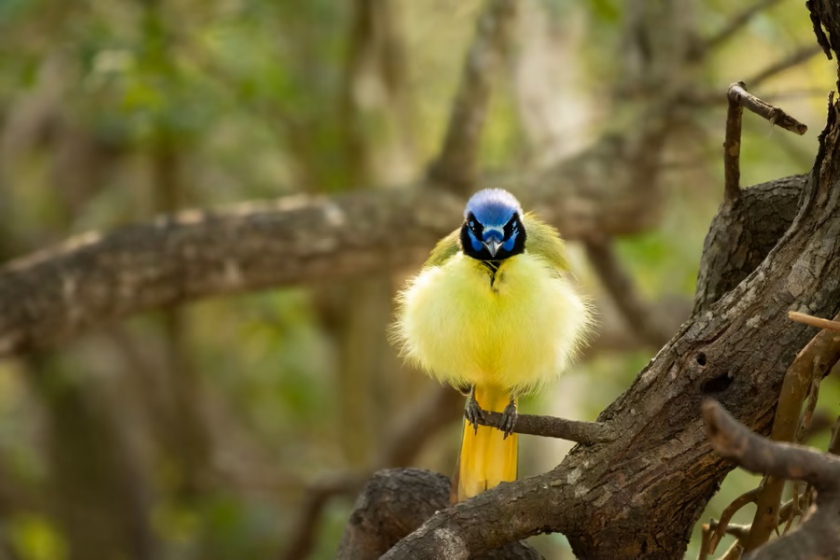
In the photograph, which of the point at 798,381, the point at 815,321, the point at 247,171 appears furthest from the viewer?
the point at 247,171

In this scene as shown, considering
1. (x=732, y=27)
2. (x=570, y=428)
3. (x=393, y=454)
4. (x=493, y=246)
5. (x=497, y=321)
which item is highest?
(x=732, y=27)

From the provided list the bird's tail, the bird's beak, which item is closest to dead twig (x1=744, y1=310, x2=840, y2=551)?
the bird's tail

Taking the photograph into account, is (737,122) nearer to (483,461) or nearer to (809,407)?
(809,407)

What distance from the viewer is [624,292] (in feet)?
19.0

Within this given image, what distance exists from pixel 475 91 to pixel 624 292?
1606 millimetres

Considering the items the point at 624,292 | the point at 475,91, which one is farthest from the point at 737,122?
the point at 624,292

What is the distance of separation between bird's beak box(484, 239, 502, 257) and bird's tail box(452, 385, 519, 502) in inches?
18.4

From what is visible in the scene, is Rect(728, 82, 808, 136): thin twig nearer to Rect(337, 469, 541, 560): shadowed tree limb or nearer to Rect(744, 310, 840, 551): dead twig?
Rect(744, 310, 840, 551): dead twig

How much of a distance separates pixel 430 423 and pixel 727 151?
3.97 meters

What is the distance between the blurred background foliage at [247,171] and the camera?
5.75 meters

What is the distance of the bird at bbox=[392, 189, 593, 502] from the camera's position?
279 centimetres

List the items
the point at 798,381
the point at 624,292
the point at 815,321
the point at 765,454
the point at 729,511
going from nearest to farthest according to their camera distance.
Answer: the point at 765,454 → the point at 815,321 → the point at 798,381 → the point at 729,511 → the point at 624,292

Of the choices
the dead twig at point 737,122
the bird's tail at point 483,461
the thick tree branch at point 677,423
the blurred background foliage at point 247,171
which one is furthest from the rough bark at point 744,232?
the blurred background foliage at point 247,171

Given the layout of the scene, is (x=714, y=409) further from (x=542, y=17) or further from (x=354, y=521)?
(x=542, y=17)
